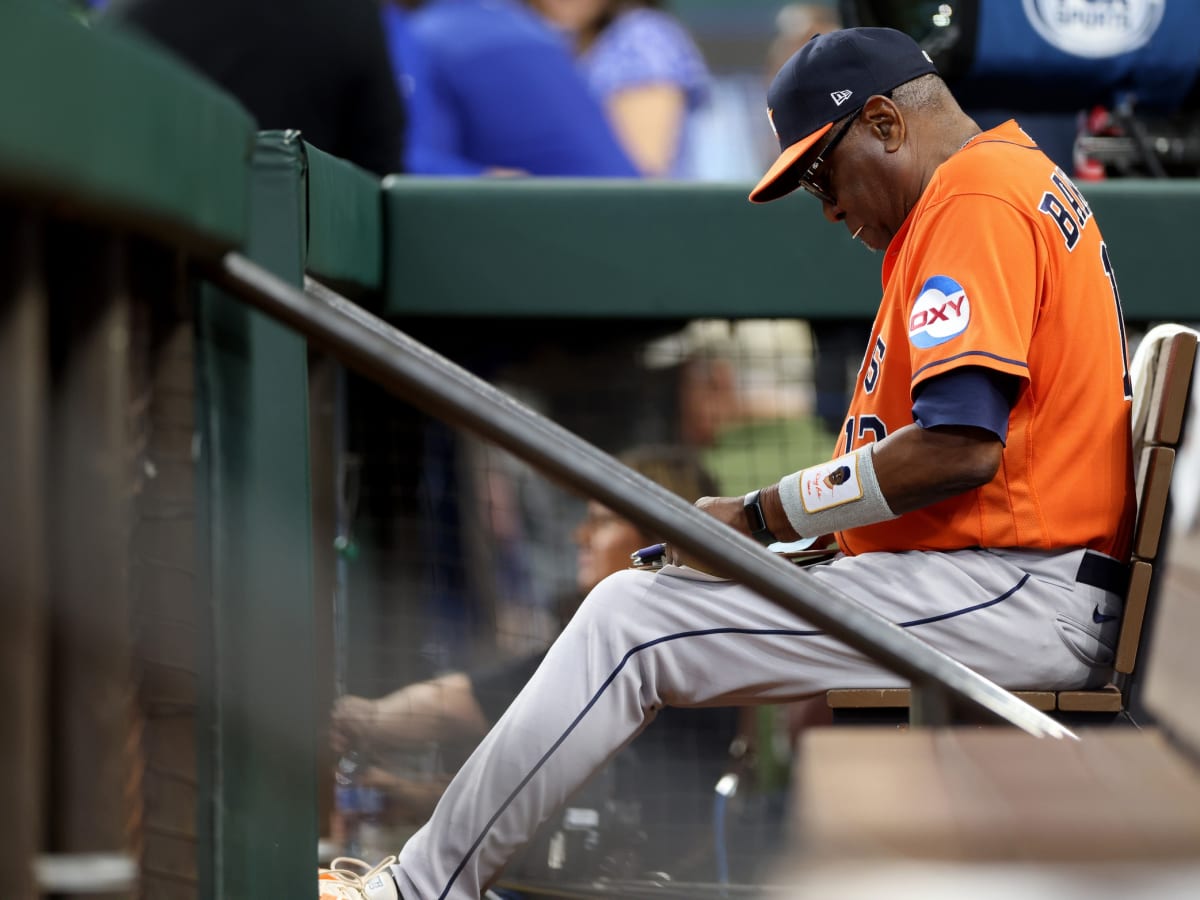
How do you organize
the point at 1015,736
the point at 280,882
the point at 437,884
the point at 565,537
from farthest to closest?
the point at 565,537
the point at 437,884
the point at 280,882
the point at 1015,736

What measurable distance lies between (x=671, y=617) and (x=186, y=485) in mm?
836

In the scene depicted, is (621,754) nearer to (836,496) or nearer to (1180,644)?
(836,496)

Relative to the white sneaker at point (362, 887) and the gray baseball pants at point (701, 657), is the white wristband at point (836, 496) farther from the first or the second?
the white sneaker at point (362, 887)

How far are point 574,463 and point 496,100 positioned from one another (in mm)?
2574

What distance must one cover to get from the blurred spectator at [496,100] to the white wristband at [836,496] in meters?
1.83

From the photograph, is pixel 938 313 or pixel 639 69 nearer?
pixel 938 313

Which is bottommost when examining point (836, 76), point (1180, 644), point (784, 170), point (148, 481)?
point (1180, 644)

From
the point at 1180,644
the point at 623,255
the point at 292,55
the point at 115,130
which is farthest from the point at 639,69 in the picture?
the point at 115,130

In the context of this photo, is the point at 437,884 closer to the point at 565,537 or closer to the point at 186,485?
the point at 186,485

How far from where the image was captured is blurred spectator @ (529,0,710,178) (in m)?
4.87

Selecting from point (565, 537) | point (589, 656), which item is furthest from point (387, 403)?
point (589, 656)

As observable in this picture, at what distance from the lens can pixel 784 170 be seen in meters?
2.16

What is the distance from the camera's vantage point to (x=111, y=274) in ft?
3.34

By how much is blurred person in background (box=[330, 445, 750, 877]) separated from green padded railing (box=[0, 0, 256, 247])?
156 centimetres
